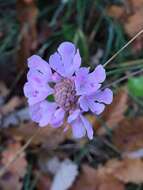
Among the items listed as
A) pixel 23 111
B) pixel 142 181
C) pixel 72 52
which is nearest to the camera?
pixel 72 52

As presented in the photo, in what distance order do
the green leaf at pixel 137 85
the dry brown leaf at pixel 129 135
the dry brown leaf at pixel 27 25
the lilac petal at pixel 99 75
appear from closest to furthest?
the lilac petal at pixel 99 75 < the green leaf at pixel 137 85 < the dry brown leaf at pixel 129 135 < the dry brown leaf at pixel 27 25

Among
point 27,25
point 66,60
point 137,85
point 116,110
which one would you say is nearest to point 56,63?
point 66,60

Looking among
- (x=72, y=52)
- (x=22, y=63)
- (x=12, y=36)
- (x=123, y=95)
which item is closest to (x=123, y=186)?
(x=123, y=95)

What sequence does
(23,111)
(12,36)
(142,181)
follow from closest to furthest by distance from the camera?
(142,181) < (23,111) < (12,36)

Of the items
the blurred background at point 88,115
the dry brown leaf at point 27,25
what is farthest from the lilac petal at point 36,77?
the dry brown leaf at point 27,25

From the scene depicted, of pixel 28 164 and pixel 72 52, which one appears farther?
pixel 28 164

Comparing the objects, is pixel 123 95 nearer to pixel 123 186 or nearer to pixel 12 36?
pixel 123 186

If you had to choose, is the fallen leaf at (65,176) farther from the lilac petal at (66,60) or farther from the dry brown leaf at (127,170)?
the lilac petal at (66,60)
